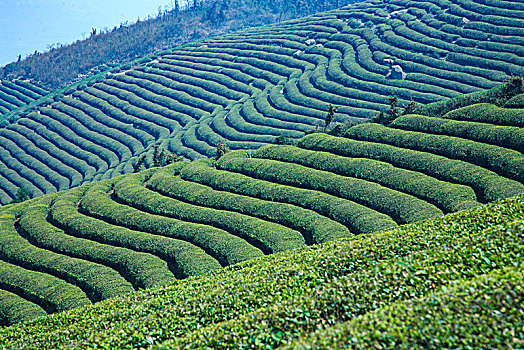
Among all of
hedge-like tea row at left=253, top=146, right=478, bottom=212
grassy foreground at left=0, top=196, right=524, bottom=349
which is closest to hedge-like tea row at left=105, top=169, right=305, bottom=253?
grassy foreground at left=0, top=196, right=524, bottom=349

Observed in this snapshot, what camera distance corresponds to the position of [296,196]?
3906 cm

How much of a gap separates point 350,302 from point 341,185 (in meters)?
24.0

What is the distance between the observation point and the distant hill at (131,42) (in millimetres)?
168375

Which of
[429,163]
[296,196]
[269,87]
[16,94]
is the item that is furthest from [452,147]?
[16,94]

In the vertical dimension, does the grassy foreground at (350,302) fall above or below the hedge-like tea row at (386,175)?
above

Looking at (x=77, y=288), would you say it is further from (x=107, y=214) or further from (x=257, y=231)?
(x=257, y=231)

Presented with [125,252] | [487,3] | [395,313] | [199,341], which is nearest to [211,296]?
[199,341]

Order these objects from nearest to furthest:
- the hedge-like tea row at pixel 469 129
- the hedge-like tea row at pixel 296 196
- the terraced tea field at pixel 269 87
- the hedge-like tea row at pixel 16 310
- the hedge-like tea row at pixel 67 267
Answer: the hedge-like tea row at pixel 16 310 < the hedge-like tea row at pixel 67 267 < the hedge-like tea row at pixel 296 196 < the hedge-like tea row at pixel 469 129 < the terraced tea field at pixel 269 87

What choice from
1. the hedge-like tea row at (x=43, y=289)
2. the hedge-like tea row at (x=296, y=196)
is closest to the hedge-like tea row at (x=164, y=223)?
the hedge-like tea row at (x=296, y=196)

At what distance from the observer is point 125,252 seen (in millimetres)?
35406

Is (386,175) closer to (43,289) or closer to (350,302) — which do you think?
(350,302)

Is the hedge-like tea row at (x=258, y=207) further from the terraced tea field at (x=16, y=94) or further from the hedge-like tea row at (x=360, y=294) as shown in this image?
the terraced tea field at (x=16, y=94)

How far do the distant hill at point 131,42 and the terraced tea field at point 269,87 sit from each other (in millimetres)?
48978

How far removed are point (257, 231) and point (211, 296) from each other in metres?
16.1
